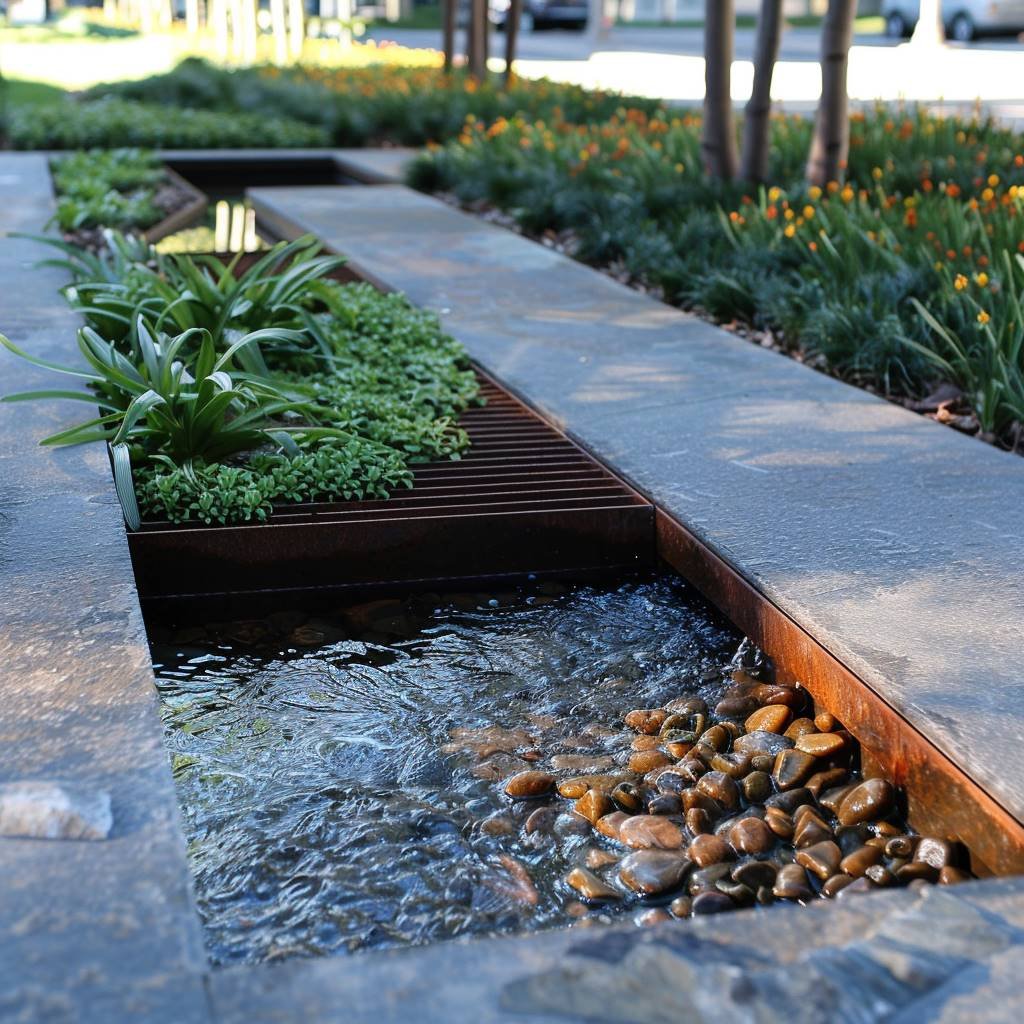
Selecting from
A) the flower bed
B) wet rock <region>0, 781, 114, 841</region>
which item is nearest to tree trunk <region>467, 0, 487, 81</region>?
the flower bed

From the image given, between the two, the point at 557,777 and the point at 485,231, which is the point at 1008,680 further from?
the point at 485,231

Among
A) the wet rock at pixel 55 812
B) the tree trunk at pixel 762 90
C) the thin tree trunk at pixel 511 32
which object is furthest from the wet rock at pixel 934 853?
the thin tree trunk at pixel 511 32

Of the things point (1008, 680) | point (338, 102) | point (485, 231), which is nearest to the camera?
point (1008, 680)

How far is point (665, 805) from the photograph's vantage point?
262cm

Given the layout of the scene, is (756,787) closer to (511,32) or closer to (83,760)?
(83,760)

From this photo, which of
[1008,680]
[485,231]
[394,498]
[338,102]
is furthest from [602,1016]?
[338,102]

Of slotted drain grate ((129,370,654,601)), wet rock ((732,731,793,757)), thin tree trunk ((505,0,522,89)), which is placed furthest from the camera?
thin tree trunk ((505,0,522,89))

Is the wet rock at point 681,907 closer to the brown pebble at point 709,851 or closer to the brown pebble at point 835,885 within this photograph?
the brown pebble at point 709,851

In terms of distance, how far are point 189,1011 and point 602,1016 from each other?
20.0 inches

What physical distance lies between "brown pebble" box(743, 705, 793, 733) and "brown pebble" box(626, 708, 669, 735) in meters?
0.18

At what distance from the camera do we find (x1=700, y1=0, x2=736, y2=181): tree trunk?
799cm

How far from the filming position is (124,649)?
2574mm

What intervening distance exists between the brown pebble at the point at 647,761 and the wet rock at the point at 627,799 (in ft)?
0.36

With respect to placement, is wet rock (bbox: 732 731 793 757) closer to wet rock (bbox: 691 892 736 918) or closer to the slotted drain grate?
wet rock (bbox: 691 892 736 918)
